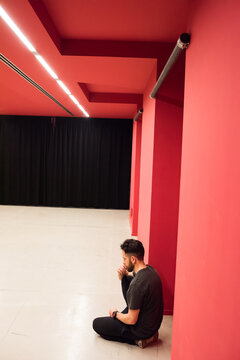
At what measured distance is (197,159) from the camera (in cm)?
132

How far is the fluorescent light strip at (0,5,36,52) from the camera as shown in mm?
1938

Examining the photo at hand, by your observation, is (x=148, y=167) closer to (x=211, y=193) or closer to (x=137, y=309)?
(x=137, y=309)

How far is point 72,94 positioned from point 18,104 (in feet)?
7.90

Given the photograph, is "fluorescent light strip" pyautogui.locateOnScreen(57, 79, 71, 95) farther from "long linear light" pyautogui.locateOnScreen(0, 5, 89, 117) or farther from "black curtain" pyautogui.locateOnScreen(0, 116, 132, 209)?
"black curtain" pyautogui.locateOnScreen(0, 116, 132, 209)

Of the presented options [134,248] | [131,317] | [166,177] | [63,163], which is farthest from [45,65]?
[63,163]

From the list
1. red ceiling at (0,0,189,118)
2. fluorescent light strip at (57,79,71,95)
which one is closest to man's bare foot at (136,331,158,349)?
red ceiling at (0,0,189,118)

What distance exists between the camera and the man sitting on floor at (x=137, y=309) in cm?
203

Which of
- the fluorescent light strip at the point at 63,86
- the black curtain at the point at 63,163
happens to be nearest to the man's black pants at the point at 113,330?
the fluorescent light strip at the point at 63,86

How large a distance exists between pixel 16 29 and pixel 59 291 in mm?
2715

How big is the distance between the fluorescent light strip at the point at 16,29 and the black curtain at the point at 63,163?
5.70 m

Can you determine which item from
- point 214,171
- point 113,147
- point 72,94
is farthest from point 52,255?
point 113,147

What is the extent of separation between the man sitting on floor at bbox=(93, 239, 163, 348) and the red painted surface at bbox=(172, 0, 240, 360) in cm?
46

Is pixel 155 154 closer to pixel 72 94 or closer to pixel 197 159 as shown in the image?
pixel 197 159

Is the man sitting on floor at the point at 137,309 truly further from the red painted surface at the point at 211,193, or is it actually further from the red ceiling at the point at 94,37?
the red ceiling at the point at 94,37
